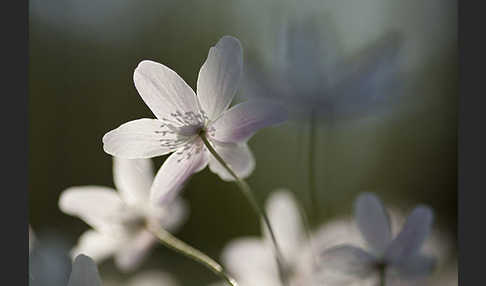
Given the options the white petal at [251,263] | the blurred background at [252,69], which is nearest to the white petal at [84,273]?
the blurred background at [252,69]

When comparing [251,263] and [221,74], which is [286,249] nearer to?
[251,263]

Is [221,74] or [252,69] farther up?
[252,69]

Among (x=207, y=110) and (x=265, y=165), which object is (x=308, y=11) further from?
(x=265, y=165)

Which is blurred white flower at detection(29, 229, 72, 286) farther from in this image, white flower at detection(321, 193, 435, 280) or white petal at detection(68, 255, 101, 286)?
white flower at detection(321, 193, 435, 280)

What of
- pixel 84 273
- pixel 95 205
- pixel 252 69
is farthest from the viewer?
pixel 252 69

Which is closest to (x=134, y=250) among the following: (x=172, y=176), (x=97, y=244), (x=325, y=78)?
(x=97, y=244)

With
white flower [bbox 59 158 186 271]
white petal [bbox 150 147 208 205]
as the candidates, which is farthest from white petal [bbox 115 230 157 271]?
white petal [bbox 150 147 208 205]
